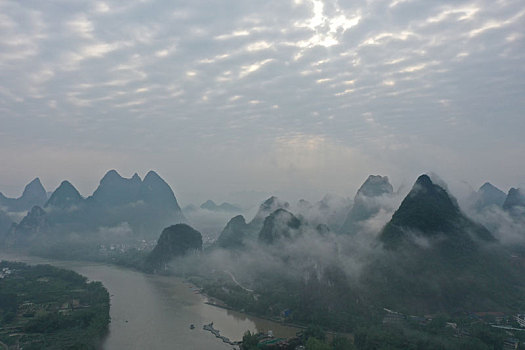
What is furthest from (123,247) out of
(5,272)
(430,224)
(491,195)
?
(491,195)

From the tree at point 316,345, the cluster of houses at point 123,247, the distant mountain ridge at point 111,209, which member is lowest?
the cluster of houses at point 123,247

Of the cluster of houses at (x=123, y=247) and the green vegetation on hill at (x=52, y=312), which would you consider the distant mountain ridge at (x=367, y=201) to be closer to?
the green vegetation on hill at (x=52, y=312)

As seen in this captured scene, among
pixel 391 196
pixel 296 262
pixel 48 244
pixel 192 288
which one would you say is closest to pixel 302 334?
pixel 296 262

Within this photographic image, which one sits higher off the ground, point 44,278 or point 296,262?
point 296,262

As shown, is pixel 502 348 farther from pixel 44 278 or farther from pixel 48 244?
pixel 48 244

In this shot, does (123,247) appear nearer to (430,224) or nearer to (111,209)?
(111,209)

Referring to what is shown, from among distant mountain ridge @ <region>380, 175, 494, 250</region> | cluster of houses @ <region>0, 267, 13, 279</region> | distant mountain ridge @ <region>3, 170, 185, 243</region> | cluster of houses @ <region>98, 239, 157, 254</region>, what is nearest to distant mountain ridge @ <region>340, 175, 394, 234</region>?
distant mountain ridge @ <region>380, 175, 494, 250</region>

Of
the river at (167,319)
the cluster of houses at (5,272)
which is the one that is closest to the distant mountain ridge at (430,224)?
the river at (167,319)
